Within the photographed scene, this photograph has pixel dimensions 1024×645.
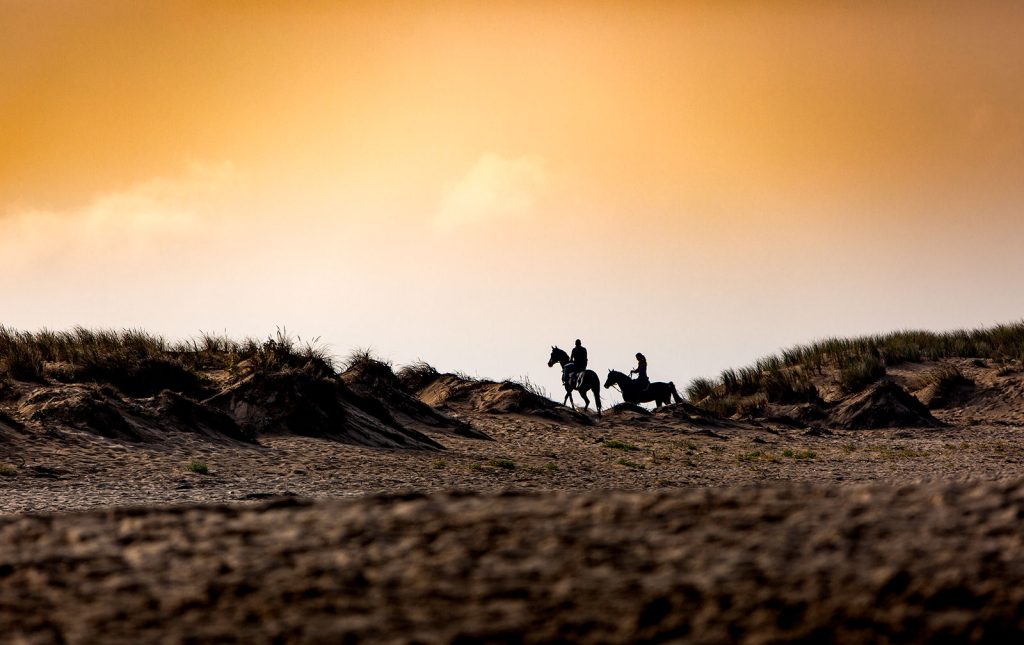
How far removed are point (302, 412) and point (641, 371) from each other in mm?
13492

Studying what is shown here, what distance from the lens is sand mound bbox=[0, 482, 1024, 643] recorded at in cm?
295

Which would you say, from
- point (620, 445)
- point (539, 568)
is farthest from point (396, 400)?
point (539, 568)

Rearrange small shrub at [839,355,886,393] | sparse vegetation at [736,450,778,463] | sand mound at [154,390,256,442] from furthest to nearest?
small shrub at [839,355,886,393]
sparse vegetation at [736,450,778,463]
sand mound at [154,390,256,442]

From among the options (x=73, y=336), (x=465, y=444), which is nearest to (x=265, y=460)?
(x=465, y=444)

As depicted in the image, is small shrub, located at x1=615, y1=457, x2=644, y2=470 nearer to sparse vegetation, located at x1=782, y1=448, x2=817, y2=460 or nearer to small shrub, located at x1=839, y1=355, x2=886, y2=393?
sparse vegetation, located at x1=782, y1=448, x2=817, y2=460

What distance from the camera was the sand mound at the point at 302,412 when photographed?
22.1m

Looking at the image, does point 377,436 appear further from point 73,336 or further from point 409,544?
point 409,544

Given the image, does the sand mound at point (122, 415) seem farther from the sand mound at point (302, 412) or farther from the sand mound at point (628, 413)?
the sand mound at point (628, 413)

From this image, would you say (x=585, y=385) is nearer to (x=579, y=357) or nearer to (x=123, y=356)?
(x=579, y=357)

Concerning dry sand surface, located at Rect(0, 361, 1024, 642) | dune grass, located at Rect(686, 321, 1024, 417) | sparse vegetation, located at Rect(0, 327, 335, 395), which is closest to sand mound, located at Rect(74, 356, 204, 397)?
sparse vegetation, located at Rect(0, 327, 335, 395)

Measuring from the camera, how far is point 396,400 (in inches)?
1085

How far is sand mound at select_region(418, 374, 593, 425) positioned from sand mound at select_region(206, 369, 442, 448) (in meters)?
6.22

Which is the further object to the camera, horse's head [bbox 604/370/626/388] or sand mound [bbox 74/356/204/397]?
horse's head [bbox 604/370/626/388]

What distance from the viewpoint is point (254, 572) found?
10.7 feet
